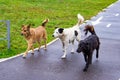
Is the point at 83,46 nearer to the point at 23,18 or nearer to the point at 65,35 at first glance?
the point at 65,35

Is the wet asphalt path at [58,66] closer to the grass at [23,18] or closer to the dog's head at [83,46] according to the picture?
the dog's head at [83,46]

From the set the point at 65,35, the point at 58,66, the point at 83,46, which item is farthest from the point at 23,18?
the point at 83,46

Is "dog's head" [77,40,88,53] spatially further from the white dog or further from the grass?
the grass

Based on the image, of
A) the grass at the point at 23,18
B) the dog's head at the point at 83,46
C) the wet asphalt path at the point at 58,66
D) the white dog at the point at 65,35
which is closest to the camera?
the wet asphalt path at the point at 58,66

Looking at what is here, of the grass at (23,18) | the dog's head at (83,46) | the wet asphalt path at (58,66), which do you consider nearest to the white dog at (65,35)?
the wet asphalt path at (58,66)

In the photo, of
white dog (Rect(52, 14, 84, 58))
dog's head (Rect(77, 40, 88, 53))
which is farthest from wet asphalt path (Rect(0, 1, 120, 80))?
dog's head (Rect(77, 40, 88, 53))

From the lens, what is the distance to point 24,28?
1245cm

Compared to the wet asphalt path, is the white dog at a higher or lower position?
higher

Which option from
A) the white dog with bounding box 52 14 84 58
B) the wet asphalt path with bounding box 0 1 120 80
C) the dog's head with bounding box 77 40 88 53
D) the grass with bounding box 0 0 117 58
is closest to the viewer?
the wet asphalt path with bounding box 0 1 120 80

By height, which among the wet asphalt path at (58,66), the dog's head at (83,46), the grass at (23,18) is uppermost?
the dog's head at (83,46)

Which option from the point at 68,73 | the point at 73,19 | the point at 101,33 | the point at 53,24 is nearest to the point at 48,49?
the point at 68,73

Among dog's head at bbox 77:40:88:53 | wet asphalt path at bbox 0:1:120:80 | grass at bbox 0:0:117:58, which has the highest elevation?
dog's head at bbox 77:40:88:53

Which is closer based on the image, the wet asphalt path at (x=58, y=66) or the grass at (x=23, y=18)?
the wet asphalt path at (x=58, y=66)

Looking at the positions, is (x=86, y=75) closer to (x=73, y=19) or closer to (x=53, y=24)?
(x=53, y=24)
